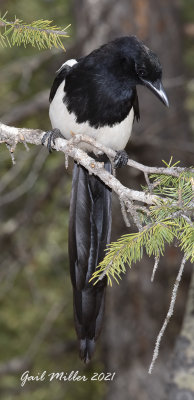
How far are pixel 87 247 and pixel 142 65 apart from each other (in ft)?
3.39

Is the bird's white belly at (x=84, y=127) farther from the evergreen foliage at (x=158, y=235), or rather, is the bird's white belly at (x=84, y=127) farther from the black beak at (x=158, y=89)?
the evergreen foliage at (x=158, y=235)

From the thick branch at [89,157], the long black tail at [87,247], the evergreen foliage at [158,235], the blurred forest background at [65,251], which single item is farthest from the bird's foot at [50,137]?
the blurred forest background at [65,251]

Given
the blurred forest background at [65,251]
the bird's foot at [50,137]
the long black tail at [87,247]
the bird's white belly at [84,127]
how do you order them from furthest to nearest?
the blurred forest background at [65,251], the bird's white belly at [84,127], the long black tail at [87,247], the bird's foot at [50,137]

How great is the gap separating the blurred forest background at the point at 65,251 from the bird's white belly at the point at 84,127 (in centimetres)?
90

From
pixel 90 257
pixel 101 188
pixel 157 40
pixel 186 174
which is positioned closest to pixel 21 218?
pixel 101 188

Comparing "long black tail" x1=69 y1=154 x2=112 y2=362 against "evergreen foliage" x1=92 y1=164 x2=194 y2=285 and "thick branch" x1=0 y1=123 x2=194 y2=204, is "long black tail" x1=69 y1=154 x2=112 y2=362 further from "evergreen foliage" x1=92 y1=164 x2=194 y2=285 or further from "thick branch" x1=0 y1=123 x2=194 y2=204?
"evergreen foliage" x1=92 y1=164 x2=194 y2=285

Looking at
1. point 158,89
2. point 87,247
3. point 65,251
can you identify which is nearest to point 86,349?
point 87,247

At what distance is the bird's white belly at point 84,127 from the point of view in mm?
3188

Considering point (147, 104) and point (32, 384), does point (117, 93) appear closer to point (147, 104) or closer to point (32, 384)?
point (147, 104)

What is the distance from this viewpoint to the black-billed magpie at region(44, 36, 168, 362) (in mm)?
3047

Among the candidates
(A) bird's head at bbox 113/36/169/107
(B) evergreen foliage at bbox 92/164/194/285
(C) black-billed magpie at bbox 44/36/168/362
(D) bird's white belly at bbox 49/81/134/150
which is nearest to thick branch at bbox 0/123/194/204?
(B) evergreen foliage at bbox 92/164/194/285

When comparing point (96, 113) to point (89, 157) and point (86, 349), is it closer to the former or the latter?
point (89, 157)

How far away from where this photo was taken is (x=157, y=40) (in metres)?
4.81

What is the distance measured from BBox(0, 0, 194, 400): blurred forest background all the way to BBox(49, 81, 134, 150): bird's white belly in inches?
35.6
